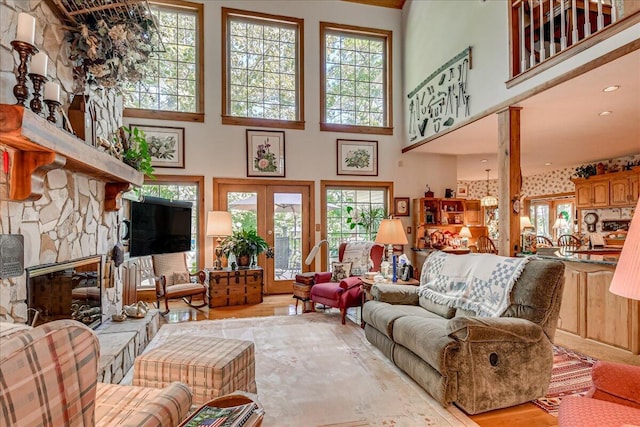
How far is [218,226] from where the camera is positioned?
5.27 meters

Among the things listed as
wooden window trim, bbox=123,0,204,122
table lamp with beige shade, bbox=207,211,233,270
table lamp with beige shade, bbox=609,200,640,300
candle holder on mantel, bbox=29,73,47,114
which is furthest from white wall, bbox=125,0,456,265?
table lamp with beige shade, bbox=609,200,640,300

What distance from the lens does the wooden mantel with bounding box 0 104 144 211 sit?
1631mm

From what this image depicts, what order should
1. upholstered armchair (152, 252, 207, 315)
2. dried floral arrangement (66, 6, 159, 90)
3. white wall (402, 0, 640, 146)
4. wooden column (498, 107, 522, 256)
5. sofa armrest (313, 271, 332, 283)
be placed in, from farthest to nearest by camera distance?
sofa armrest (313, 271, 332, 283) < upholstered armchair (152, 252, 207, 315) < wooden column (498, 107, 522, 256) < white wall (402, 0, 640, 146) < dried floral arrangement (66, 6, 159, 90)

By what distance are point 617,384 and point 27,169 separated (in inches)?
123

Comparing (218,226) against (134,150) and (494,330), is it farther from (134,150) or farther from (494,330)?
(494,330)

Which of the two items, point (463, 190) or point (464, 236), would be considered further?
point (463, 190)

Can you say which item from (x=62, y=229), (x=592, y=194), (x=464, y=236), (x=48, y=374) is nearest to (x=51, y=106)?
(x=62, y=229)

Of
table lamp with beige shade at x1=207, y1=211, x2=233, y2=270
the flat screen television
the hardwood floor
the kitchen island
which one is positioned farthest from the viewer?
table lamp with beige shade at x1=207, y1=211, x2=233, y2=270

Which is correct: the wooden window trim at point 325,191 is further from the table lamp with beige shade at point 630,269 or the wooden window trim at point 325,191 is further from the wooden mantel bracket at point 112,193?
the table lamp with beige shade at point 630,269

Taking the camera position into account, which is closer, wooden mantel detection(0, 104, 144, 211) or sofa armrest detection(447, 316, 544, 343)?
wooden mantel detection(0, 104, 144, 211)

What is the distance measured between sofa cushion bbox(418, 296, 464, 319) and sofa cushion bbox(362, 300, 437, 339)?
0.05 m

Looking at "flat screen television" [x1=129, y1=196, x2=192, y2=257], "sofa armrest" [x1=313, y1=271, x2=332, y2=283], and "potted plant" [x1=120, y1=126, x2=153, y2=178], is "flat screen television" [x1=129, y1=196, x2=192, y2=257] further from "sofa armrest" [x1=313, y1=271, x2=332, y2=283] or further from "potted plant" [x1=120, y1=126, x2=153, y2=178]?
"sofa armrest" [x1=313, y1=271, x2=332, y2=283]

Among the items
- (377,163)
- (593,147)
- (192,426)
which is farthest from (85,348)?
(593,147)

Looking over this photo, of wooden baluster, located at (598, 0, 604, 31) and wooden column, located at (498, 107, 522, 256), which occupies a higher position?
wooden baluster, located at (598, 0, 604, 31)
